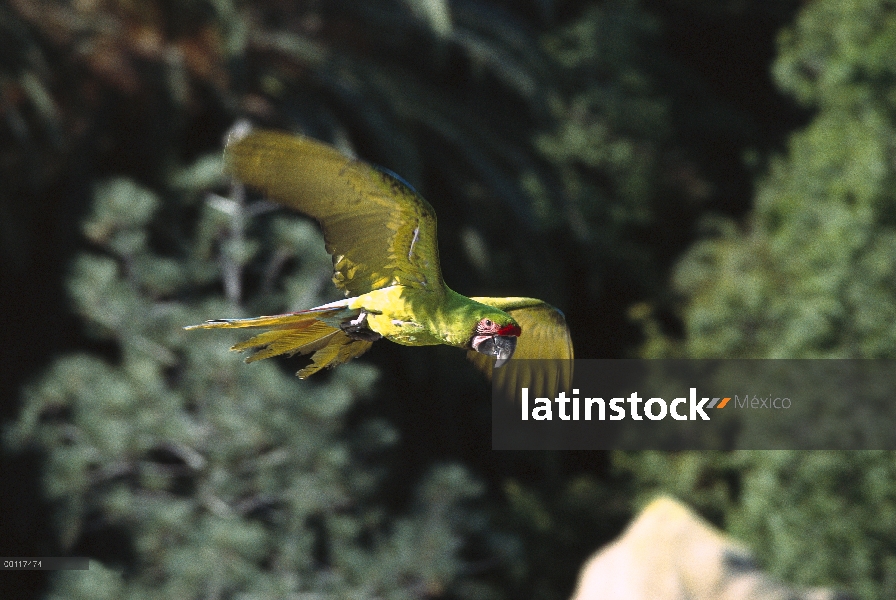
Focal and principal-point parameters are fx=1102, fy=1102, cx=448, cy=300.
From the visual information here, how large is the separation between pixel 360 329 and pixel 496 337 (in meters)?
0.17

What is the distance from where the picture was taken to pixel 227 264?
476 cm

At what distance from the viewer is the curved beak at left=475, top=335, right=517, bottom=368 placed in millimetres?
1019

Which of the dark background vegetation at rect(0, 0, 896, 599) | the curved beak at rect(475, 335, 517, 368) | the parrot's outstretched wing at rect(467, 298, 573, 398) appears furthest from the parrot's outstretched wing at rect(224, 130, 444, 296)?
the dark background vegetation at rect(0, 0, 896, 599)

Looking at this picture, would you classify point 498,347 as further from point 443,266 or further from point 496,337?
point 443,266

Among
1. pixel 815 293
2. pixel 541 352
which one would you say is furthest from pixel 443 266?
pixel 541 352

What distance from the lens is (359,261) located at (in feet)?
3.79

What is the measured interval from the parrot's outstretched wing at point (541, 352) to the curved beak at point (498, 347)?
33cm

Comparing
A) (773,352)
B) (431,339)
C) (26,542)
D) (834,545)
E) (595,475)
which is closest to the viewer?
(431,339)

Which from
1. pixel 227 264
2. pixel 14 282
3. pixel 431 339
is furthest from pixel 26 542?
pixel 431 339

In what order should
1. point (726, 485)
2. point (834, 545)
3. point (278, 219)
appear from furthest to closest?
point (726, 485) < point (834, 545) < point (278, 219)

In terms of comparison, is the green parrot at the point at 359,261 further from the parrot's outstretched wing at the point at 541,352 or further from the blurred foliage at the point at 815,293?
the blurred foliage at the point at 815,293

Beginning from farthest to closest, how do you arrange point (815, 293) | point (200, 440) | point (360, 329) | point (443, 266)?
1. point (815, 293)
2. point (443, 266)
3. point (200, 440)
4. point (360, 329)

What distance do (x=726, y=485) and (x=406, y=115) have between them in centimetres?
300

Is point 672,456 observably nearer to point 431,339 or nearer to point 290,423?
point 290,423
